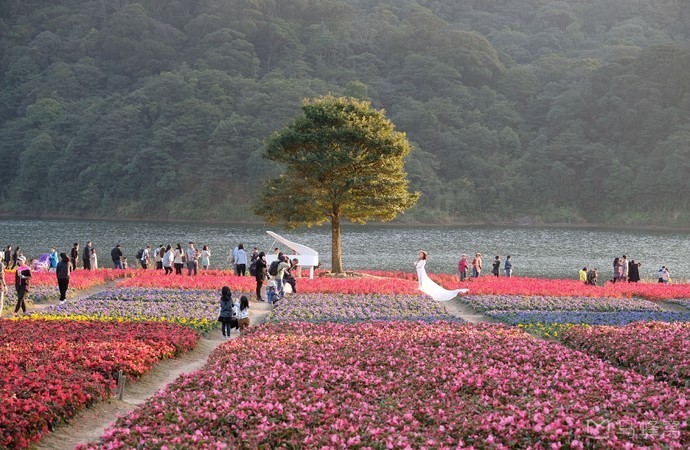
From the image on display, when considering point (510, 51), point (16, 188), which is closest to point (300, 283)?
point (16, 188)

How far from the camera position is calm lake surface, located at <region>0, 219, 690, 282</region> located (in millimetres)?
57812

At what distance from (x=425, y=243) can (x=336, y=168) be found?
39225 mm

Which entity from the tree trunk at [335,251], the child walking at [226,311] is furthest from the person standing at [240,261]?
the child walking at [226,311]

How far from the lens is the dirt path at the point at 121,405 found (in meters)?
11.5

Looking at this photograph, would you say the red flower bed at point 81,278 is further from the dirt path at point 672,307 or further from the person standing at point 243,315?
the dirt path at point 672,307

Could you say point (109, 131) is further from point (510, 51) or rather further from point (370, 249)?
point (510, 51)

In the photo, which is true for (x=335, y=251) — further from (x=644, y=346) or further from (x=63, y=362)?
(x=63, y=362)

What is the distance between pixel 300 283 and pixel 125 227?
64523mm

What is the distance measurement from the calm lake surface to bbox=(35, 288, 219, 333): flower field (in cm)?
2403

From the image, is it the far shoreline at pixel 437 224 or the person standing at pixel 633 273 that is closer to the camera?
the person standing at pixel 633 273

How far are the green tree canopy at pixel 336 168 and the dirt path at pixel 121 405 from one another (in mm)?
19801

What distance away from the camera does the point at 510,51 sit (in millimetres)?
160500

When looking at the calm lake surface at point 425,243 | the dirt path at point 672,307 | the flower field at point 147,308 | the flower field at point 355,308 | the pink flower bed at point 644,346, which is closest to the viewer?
the pink flower bed at point 644,346

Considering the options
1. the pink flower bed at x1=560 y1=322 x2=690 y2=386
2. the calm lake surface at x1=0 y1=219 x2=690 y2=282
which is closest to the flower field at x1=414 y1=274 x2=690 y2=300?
the pink flower bed at x1=560 y1=322 x2=690 y2=386
